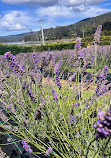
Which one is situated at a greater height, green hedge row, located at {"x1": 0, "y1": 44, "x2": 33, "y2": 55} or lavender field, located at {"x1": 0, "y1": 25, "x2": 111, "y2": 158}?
green hedge row, located at {"x1": 0, "y1": 44, "x2": 33, "y2": 55}

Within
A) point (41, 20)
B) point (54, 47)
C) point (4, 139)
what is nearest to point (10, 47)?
point (54, 47)

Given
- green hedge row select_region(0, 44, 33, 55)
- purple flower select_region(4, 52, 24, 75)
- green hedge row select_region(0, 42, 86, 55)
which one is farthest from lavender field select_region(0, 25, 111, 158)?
green hedge row select_region(0, 44, 33, 55)

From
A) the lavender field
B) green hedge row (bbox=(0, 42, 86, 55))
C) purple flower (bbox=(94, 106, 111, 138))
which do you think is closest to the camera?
purple flower (bbox=(94, 106, 111, 138))

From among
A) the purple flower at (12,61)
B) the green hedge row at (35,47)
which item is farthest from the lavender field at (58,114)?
the green hedge row at (35,47)

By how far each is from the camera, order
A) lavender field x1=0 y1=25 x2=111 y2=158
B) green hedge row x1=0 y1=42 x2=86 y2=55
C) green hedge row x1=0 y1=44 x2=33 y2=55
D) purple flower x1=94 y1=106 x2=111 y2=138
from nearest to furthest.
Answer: purple flower x1=94 y1=106 x2=111 y2=138
lavender field x1=0 y1=25 x2=111 y2=158
green hedge row x1=0 y1=42 x2=86 y2=55
green hedge row x1=0 y1=44 x2=33 y2=55

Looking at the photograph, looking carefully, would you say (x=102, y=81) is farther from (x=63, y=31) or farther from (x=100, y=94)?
(x=63, y=31)

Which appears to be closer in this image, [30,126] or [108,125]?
[108,125]

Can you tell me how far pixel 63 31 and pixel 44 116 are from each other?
5164 cm

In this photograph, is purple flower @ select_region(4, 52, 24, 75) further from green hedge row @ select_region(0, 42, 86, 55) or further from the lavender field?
green hedge row @ select_region(0, 42, 86, 55)

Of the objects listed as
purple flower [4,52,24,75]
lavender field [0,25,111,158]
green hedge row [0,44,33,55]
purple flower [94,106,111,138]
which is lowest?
lavender field [0,25,111,158]

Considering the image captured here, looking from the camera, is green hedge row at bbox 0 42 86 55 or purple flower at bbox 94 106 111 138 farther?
green hedge row at bbox 0 42 86 55

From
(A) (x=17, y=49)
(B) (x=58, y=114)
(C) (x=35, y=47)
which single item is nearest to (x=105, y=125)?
(B) (x=58, y=114)

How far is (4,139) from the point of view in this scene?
226 cm

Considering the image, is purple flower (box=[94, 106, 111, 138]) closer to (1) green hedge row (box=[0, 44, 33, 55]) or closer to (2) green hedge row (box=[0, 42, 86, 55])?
(2) green hedge row (box=[0, 42, 86, 55])
